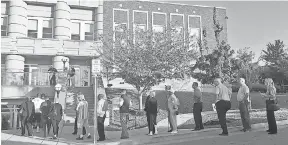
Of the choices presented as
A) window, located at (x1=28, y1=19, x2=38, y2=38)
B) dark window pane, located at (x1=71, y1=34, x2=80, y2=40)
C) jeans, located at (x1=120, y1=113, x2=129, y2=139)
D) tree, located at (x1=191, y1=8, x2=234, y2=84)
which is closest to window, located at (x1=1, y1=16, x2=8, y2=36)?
window, located at (x1=28, y1=19, x2=38, y2=38)

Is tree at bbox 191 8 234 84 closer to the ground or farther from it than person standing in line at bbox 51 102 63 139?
farther from it

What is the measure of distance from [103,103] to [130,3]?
67.6ft

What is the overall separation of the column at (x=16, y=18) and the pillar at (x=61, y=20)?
2.80m

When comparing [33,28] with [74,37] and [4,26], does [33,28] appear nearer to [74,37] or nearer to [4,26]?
[4,26]

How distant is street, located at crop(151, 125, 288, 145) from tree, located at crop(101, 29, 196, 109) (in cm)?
669

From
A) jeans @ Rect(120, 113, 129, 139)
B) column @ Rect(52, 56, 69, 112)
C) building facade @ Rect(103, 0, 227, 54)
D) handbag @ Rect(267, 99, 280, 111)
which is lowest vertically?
jeans @ Rect(120, 113, 129, 139)

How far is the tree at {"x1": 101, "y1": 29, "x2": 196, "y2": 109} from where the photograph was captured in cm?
1576

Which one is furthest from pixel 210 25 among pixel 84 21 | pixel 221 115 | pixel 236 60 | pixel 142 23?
pixel 221 115

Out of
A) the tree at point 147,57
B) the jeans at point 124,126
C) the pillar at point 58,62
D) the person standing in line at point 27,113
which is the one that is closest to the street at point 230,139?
the jeans at point 124,126

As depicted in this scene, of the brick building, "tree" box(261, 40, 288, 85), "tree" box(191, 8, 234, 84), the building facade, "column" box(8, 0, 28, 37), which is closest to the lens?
"tree" box(191, 8, 234, 84)

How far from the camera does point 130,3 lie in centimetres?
2817

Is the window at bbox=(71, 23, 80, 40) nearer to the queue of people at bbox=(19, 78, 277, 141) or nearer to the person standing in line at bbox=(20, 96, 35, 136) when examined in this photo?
the queue of people at bbox=(19, 78, 277, 141)

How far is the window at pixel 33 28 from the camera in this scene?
1000 inches

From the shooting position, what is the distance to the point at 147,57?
15.9 m
